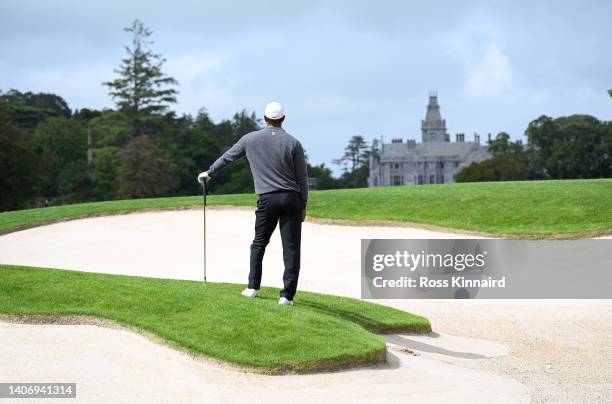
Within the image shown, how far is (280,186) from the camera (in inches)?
390

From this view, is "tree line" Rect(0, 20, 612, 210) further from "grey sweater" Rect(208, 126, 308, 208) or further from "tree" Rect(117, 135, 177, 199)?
"grey sweater" Rect(208, 126, 308, 208)

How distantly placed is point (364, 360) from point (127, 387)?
263 cm

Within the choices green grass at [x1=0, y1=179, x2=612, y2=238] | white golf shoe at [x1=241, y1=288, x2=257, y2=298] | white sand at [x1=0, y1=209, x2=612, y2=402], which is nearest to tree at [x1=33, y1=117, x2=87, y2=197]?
green grass at [x1=0, y1=179, x2=612, y2=238]

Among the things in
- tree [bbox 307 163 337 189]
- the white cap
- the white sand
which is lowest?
the white sand

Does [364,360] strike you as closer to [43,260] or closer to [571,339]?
[571,339]

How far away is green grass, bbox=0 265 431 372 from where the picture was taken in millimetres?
8172

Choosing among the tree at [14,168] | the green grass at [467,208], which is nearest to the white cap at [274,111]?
the green grass at [467,208]

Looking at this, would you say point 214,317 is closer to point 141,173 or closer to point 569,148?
point 141,173

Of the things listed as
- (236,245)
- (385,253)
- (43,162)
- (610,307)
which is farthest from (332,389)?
(43,162)

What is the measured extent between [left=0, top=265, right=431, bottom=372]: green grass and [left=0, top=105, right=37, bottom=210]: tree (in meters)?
49.6

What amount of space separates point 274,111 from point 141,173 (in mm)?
66612

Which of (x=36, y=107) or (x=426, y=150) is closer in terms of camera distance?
(x=36, y=107)

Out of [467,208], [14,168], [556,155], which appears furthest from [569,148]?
[467,208]

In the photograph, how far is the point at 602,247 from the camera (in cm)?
1905
